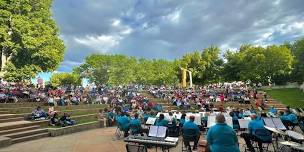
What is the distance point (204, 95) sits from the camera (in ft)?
115

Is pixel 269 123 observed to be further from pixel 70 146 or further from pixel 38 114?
pixel 38 114

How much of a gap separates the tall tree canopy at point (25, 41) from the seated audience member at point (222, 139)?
81.3ft

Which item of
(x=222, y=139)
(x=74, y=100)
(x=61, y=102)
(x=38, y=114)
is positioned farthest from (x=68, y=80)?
(x=222, y=139)

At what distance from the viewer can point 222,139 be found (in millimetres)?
5949

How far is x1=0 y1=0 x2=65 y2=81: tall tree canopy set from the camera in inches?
1065

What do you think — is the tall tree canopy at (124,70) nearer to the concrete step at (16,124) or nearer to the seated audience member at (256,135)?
the concrete step at (16,124)

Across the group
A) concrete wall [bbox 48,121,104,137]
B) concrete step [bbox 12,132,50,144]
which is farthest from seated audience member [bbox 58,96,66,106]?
concrete step [bbox 12,132,50,144]

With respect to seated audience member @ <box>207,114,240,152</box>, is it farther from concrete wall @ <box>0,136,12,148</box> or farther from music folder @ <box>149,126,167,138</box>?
concrete wall @ <box>0,136,12,148</box>

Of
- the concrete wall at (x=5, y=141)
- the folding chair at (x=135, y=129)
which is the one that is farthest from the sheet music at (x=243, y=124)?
the concrete wall at (x=5, y=141)

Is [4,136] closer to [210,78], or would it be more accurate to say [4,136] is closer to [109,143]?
[109,143]

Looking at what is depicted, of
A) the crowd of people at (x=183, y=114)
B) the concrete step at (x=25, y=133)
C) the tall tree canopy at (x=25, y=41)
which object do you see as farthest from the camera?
the tall tree canopy at (x=25, y=41)

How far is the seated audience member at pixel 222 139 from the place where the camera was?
5.91 metres

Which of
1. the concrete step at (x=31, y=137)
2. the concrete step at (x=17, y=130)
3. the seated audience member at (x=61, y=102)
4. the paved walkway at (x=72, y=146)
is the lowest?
the paved walkway at (x=72, y=146)

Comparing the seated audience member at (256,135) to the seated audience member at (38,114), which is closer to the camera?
the seated audience member at (256,135)
